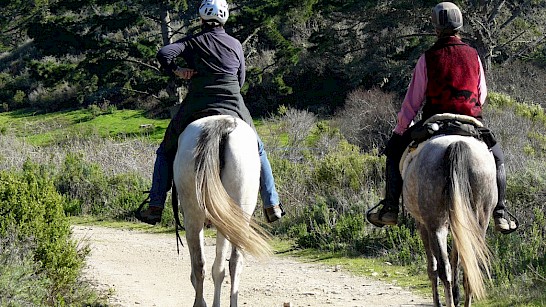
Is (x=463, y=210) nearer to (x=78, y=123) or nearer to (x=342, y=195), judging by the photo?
(x=342, y=195)

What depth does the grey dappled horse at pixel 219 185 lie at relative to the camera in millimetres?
5867

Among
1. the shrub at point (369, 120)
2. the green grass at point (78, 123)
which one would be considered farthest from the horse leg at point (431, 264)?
the green grass at point (78, 123)

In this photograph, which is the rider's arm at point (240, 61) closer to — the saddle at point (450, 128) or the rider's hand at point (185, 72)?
the rider's hand at point (185, 72)

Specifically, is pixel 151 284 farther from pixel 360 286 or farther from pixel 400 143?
pixel 400 143

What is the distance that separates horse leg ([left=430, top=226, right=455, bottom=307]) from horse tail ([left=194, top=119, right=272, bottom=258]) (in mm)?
1361

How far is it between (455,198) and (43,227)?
12.3ft

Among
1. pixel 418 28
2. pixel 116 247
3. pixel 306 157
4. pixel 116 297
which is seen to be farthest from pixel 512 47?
pixel 116 297

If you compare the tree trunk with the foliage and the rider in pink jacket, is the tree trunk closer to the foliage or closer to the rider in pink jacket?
the foliage

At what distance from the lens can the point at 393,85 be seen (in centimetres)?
3553

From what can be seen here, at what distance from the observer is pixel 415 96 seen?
647 centimetres

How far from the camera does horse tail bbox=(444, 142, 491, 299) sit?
5633mm

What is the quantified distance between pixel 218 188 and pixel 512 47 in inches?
1316

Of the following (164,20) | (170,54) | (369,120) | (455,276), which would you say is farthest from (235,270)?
(164,20)

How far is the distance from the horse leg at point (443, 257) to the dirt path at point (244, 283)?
145 centimetres
